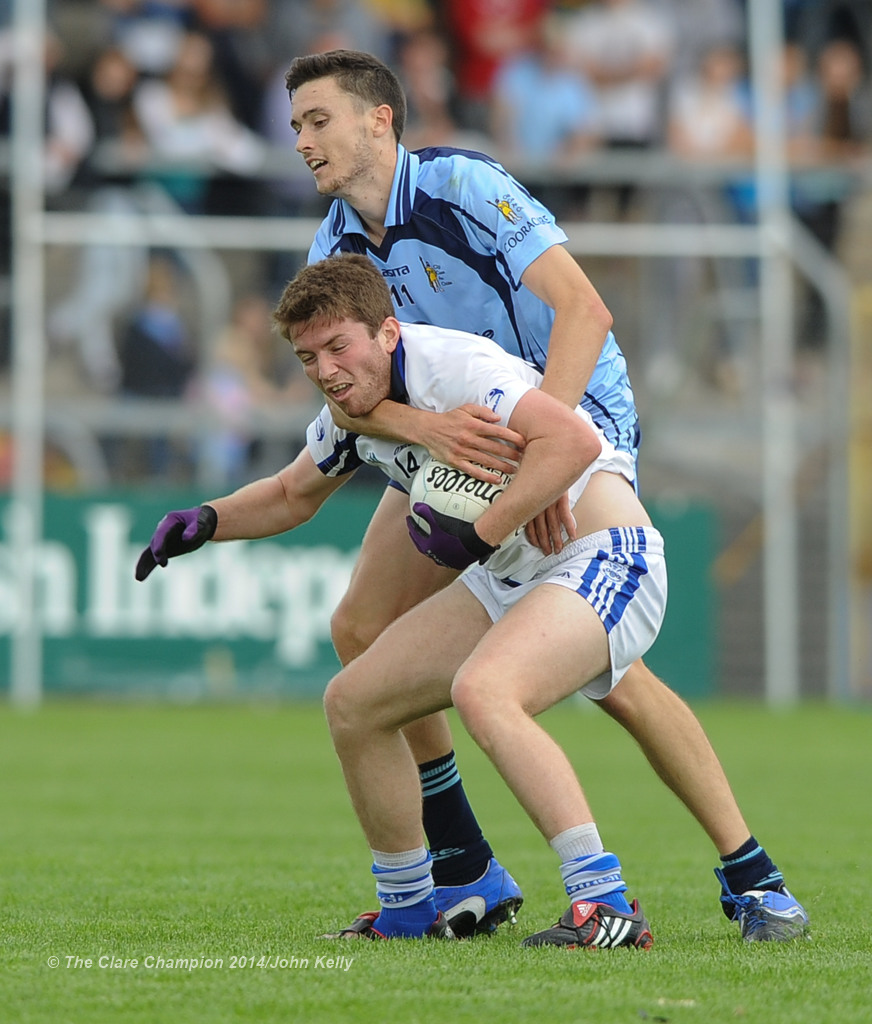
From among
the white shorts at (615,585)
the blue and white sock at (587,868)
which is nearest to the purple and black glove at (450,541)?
the white shorts at (615,585)

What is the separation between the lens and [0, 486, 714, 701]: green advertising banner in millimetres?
14570

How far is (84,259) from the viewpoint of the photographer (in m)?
15.2

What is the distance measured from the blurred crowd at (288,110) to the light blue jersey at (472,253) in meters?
9.61

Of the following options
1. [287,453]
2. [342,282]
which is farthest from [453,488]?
[287,453]

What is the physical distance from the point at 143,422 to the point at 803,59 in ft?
24.9

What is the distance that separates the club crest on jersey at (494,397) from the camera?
472 cm

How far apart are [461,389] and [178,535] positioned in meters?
1.04

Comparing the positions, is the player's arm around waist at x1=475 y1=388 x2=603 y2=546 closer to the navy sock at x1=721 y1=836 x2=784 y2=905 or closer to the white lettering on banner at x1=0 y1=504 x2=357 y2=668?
the navy sock at x1=721 y1=836 x2=784 y2=905

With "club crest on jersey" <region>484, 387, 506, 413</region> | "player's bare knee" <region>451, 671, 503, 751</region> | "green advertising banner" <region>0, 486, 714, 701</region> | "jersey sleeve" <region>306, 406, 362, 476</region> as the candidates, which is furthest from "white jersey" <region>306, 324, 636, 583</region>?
"green advertising banner" <region>0, 486, 714, 701</region>

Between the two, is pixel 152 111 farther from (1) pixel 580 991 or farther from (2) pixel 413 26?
(1) pixel 580 991

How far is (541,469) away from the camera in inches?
181

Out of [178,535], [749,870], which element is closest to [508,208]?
[178,535]

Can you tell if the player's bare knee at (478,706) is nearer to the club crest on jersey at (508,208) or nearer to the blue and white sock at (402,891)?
the blue and white sock at (402,891)

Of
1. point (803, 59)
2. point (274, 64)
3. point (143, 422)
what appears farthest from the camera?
point (803, 59)
